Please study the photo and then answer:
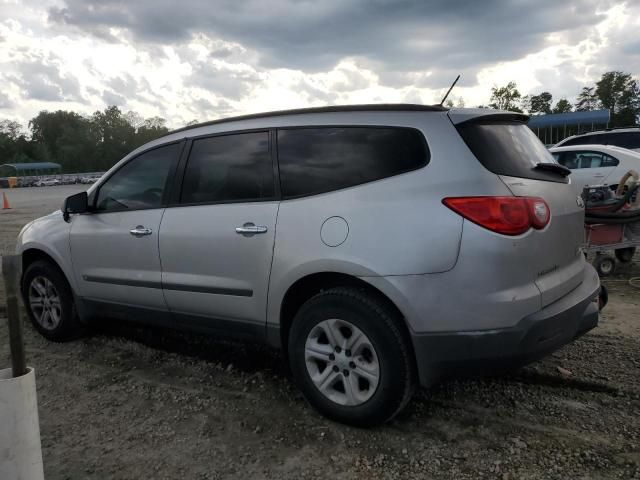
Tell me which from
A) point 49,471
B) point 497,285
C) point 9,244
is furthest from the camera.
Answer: point 9,244

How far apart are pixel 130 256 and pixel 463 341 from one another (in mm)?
2515

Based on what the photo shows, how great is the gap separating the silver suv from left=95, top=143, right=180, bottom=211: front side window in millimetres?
25

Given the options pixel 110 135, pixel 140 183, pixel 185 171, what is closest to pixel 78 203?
pixel 140 183

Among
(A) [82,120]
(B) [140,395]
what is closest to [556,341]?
(B) [140,395]

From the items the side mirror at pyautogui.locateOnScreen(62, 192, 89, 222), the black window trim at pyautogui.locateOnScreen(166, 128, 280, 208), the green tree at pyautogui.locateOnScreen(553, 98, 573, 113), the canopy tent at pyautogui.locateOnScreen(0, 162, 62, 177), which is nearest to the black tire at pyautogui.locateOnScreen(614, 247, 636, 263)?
the black window trim at pyautogui.locateOnScreen(166, 128, 280, 208)

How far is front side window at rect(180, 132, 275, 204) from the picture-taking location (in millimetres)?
3416

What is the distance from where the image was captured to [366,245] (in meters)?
2.81

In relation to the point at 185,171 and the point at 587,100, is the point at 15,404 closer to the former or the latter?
the point at 185,171

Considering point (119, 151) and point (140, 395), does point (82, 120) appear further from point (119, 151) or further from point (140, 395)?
point (140, 395)

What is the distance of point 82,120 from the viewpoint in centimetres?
11562

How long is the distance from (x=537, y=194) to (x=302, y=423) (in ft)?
5.95

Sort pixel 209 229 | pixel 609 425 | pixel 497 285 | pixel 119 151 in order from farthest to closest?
pixel 119 151, pixel 209 229, pixel 609 425, pixel 497 285

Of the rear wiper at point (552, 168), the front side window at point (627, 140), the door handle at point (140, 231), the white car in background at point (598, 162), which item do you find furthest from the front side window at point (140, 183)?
the front side window at point (627, 140)

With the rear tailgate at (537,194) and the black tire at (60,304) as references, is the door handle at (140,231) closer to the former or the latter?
the black tire at (60,304)
